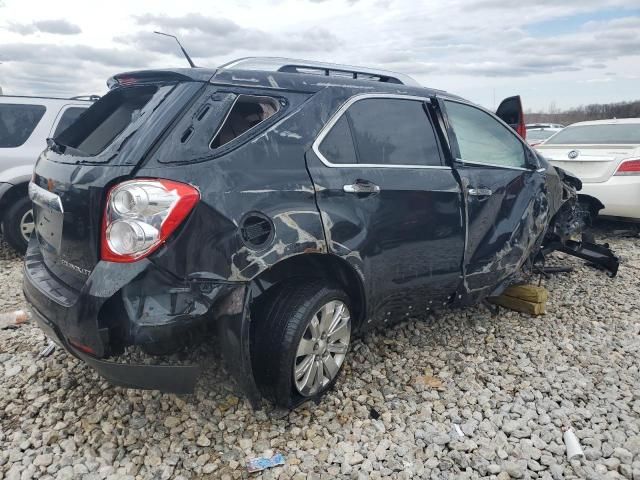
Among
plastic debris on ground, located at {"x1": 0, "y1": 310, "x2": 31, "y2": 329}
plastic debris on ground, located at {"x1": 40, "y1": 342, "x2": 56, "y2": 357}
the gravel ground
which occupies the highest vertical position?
the gravel ground

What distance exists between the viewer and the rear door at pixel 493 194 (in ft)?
11.2

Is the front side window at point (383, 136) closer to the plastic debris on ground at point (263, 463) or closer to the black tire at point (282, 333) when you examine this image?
the black tire at point (282, 333)

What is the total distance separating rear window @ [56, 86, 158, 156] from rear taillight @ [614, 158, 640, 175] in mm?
5949

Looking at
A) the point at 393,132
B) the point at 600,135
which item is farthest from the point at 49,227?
the point at 600,135

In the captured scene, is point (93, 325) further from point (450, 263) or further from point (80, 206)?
point (450, 263)

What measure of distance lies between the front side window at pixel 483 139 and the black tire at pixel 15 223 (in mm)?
4501

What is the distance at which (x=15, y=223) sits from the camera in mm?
5418

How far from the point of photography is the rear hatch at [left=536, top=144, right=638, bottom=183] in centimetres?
643

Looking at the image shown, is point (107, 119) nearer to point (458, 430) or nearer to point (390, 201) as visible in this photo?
point (390, 201)

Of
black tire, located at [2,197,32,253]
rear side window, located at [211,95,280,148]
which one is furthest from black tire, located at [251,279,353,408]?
black tire, located at [2,197,32,253]

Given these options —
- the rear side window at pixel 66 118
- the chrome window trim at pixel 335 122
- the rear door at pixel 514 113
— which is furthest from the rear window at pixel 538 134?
the chrome window trim at pixel 335 122

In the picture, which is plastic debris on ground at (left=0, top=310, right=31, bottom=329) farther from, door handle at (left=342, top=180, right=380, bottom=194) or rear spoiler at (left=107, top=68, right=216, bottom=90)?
door handle at (left=342, top=180, right=380, bottom=194)

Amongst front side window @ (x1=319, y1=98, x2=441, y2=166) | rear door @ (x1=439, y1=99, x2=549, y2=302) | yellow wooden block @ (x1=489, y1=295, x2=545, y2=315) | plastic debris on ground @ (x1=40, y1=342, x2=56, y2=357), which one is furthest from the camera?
yellow wooden block @ (x1=489, y1=295, x2=545, y2=315)

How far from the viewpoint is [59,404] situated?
2809 mm
